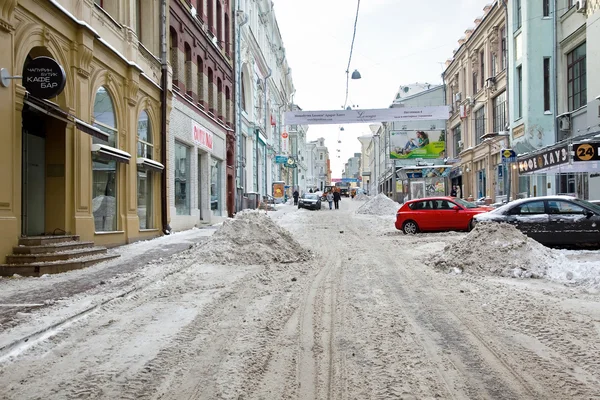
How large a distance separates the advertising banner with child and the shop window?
27418mm

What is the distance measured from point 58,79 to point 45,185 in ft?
9.40

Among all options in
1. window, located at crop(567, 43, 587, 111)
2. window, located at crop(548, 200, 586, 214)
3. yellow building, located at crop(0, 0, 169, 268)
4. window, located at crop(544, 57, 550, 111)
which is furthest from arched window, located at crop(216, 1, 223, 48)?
window, located at crop(548, 200, 586, 214)

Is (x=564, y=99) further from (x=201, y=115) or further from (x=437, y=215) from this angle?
(x=201, y=115)

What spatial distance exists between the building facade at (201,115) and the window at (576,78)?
53.9 feet

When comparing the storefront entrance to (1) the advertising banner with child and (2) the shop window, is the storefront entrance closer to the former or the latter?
Answer: (2) the shop window

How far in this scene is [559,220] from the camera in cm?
1263

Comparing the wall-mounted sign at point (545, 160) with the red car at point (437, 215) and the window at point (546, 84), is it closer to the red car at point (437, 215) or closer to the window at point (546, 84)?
the red car at point (437, 215)

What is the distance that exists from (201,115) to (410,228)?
10484 millimetres

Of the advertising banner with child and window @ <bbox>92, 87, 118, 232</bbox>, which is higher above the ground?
the advertising banner with child

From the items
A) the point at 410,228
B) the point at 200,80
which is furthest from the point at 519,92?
the point at 200,80

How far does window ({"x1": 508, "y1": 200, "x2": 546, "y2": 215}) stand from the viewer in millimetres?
13148

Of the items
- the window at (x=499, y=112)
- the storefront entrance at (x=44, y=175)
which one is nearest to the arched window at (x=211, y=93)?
the storefront entrance at (x=44, y=175)

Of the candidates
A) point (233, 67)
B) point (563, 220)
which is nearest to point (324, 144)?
point (233, 67)

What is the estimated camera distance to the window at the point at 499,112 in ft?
102
